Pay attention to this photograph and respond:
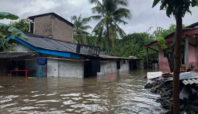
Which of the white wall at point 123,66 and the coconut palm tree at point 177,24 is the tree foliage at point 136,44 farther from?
the coconut palm tree at point 177,24

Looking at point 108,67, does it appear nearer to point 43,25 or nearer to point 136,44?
point 43,25

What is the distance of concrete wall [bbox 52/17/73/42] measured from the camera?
20789 millimetres

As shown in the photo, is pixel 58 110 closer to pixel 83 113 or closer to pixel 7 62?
pixel 83 113

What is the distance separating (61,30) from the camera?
22.1 meters

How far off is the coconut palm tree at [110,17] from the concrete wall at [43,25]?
6614 mm

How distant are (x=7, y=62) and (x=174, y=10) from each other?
1552 cm

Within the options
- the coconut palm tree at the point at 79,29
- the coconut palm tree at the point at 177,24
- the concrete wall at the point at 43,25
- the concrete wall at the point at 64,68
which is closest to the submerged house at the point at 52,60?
the concrete wall at the point at 64,68

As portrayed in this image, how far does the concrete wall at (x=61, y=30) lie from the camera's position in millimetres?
20789

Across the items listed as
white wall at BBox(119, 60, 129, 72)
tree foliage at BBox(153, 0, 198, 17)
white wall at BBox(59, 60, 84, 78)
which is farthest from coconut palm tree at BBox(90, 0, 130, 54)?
tree foliage at BBox(153, 0, 198, 17)

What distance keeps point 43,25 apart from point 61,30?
2.35 m

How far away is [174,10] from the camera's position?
9.73ft

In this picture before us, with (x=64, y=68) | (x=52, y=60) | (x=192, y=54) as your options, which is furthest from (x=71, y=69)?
(x=192, y=54)

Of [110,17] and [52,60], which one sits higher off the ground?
[110,17]

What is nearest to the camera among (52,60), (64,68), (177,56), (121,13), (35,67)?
(177,56)
